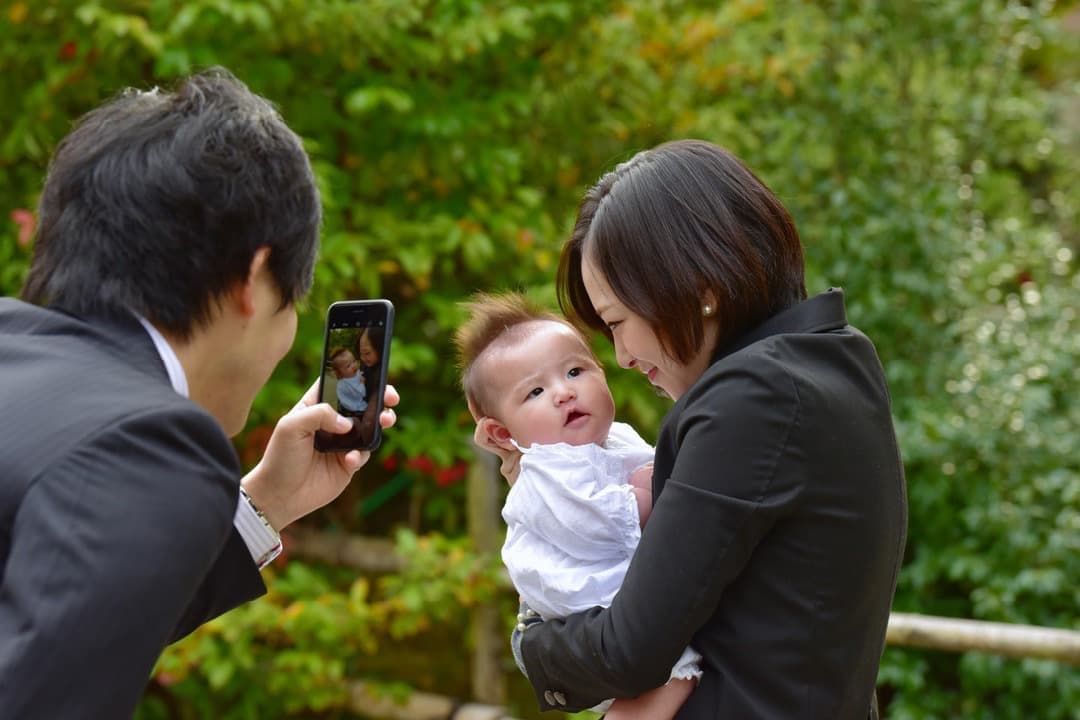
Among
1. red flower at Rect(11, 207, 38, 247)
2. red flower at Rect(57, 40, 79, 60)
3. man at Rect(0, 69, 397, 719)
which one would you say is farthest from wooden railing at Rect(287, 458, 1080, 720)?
man at Rect(0, 69, 397, 719)

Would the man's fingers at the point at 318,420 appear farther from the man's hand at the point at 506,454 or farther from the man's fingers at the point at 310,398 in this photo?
the man's hand at the point at 506,454

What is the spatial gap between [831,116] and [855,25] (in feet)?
1.27

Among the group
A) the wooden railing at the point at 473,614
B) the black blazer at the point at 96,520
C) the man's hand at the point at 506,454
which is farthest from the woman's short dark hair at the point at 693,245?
the wooden railing at the point at 473,614

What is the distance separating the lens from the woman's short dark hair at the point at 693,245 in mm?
1616

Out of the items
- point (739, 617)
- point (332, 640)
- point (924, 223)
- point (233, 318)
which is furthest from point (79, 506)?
point (924, 223)

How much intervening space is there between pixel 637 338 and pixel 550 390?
0.33 metres

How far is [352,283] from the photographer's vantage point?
4.32m

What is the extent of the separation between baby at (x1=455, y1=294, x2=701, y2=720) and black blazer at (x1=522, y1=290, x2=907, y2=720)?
0.06 m

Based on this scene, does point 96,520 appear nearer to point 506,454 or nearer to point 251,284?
point 251,284

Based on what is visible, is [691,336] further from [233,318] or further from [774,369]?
[233,318]

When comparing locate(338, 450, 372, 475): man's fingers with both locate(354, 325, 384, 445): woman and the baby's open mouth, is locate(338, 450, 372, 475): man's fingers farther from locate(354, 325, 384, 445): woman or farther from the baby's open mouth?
the baby's open mouth

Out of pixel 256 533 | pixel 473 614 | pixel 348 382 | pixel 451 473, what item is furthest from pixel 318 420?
pixel 473 614

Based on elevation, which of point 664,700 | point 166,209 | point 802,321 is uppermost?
point 166,209

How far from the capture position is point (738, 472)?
4.87ft
